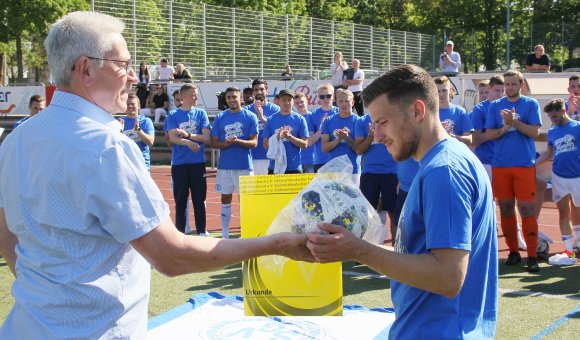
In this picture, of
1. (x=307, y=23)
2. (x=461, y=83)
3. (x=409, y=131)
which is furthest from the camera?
(x=307, y=23)

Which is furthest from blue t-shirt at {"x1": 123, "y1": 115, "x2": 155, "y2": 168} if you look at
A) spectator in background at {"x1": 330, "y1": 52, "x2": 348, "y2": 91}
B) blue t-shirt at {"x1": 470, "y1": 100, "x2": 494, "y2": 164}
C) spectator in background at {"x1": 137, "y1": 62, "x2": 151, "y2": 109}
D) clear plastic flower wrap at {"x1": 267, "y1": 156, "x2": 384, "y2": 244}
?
spectator in background at {"x1": 137, "y1": 62, "x2": 151, "y2": 109}

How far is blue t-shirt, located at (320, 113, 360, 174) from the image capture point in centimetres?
941

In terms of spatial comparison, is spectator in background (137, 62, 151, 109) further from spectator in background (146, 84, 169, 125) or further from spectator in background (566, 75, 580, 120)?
spectator in background (566, 75, 580, 120)

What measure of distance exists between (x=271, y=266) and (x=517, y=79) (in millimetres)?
4721

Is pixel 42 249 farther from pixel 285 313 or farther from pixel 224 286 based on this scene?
pixel 224 286

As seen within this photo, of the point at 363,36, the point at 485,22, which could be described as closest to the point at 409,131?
the point at 363,36

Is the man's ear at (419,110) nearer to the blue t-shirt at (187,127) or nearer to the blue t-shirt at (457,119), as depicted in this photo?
the blue t-shirt at (457,119)

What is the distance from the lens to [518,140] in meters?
8.53

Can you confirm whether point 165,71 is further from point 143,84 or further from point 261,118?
point 261,118

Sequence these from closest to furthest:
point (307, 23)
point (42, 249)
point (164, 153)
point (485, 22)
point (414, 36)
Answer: point (42, 249)
point (164, 153)
point (307, 23)
point (414, 36)
point (485, 22)

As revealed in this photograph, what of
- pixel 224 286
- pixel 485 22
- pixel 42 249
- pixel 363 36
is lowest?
pixel 224 286

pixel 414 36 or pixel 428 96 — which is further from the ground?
pixel 414 36

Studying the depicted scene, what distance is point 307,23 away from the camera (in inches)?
1168

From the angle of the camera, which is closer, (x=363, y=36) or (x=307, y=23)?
(x=307, y=23)
